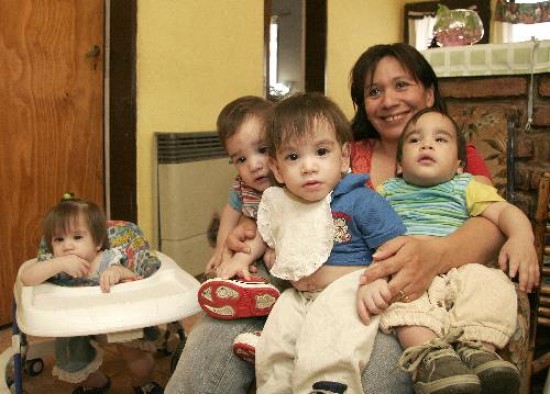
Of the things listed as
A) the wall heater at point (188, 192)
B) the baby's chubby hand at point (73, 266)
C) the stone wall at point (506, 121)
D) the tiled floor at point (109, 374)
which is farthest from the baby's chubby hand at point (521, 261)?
the wall heater at point (188, 192)

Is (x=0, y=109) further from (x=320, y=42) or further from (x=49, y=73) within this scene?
(x=320, y=42)

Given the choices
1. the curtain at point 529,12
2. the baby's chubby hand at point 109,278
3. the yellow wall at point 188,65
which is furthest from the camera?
the yellow wall at point 188,65

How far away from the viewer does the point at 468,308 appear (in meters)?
1.04

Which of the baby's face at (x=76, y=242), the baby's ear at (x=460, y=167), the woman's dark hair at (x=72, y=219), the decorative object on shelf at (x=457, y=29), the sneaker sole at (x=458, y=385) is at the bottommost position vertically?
the sneaker sole at (x=458, y=385)

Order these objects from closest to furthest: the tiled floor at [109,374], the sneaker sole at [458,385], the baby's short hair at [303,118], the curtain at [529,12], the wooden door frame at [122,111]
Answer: the sneaker sole at [458,385] → the baby's short hair at [303,118] → the tiled floor at [109,374] → the curtain at [529,12] → the wooden door frame at [122,111]

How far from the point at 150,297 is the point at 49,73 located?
149 cm

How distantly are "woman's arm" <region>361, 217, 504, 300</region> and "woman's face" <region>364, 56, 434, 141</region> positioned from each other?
0.40m

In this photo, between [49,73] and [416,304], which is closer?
[416,304]

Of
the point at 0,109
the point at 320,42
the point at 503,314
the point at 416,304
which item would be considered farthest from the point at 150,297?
the point at 320,42

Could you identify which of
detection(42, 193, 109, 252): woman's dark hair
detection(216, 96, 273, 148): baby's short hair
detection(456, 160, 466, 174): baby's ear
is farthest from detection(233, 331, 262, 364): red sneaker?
detection(42, 193, 109, 252): woman's dark hair

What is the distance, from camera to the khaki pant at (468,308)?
1.02m

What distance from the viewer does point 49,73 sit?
247 centimetres

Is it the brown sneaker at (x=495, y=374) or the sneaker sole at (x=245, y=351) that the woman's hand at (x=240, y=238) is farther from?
the brown sneaker at (x=495, y=374)

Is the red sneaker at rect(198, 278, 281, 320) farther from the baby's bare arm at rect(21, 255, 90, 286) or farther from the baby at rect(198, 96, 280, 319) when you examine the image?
the baby's bare arm at rect(21, 255, 90, 286)
